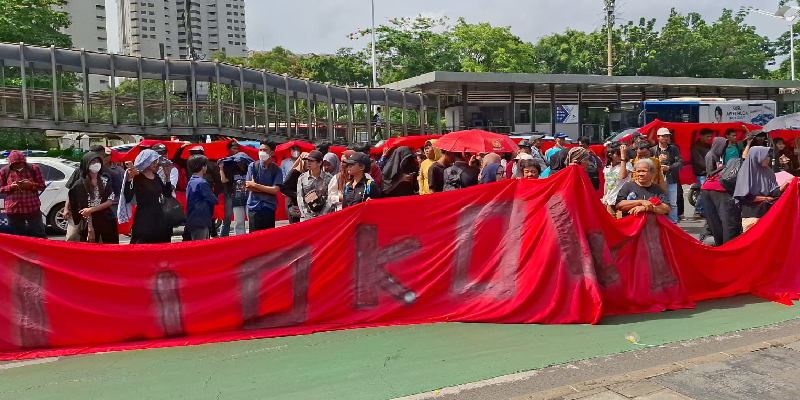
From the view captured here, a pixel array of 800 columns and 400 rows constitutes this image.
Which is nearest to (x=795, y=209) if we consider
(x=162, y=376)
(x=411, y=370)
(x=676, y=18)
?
(x=411, y=370)

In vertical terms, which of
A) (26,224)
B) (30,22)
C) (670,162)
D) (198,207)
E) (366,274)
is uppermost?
(30,22)

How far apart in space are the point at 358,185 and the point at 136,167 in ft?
7.23

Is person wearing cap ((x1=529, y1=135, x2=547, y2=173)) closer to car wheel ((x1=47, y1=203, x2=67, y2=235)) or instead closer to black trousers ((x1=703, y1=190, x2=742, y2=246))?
black trousers ((x1=703, y1=190, x2=742, y2=246))

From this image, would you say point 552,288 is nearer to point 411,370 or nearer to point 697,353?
point 697,353

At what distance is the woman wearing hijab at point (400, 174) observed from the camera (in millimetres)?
9547

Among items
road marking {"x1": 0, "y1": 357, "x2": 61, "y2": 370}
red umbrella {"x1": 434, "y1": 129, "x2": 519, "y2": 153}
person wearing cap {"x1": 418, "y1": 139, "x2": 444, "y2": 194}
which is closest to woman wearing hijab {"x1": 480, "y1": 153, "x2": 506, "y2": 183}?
red umbrella {"x1": 434, "y1": 129, "x2": 519, "y2": 153}

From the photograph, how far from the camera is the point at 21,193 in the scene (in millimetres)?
8359

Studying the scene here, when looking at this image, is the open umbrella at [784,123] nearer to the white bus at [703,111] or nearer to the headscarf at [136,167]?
the headscarf at [136,167]

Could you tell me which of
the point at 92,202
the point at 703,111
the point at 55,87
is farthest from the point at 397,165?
the point at 703,111

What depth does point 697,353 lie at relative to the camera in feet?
18.6

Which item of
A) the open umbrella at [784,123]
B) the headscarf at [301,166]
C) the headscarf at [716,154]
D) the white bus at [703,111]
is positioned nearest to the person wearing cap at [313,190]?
the headscarf at [301,166]

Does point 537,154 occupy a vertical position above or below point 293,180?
above

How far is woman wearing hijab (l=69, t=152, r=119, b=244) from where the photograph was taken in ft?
25.6

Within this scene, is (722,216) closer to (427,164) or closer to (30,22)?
(427,164)
